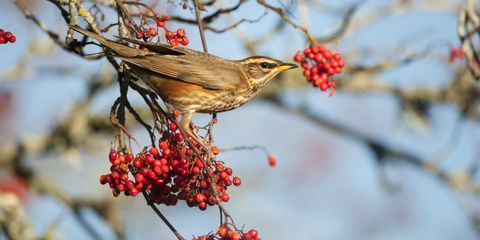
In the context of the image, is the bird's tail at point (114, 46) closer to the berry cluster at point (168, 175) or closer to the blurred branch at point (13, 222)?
the berry cluster at point (168, 175)

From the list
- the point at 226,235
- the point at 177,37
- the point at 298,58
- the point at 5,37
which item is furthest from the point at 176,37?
the point at 226,235

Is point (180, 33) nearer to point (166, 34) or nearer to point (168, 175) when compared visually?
point (166, 34)

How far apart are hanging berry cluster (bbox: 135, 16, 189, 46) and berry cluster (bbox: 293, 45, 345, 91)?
95 centimetres

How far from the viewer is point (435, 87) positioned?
9.91 meters

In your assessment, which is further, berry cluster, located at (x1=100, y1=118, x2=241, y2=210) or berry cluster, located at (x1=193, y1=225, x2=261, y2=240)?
berry cluster, located at (x1=100, y1=118, x2=241, y2=210)

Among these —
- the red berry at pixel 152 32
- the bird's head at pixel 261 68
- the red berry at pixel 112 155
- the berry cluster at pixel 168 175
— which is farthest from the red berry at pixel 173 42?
the bird's head at pixel 261 68

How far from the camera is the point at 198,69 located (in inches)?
174

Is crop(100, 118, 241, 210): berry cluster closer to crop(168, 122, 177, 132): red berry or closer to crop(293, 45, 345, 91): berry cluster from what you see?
crop(168, 122, 177, 132): red berry

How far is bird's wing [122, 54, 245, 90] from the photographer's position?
4.08m

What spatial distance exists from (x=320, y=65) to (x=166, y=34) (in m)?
1.08

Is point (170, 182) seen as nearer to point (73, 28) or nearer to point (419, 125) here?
point (73, 28)

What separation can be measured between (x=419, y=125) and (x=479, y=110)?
84 cm

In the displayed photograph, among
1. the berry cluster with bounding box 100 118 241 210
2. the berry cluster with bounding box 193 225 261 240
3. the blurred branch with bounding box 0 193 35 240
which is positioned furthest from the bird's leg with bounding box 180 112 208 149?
the blurred branch with bounding box 0 193 35 240

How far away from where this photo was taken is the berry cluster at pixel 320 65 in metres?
4.40
